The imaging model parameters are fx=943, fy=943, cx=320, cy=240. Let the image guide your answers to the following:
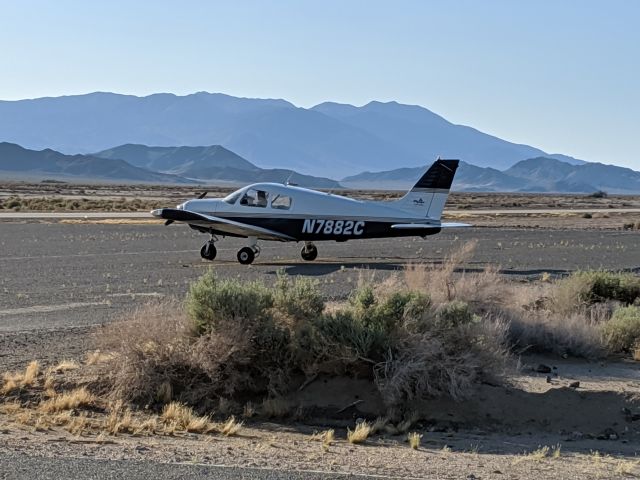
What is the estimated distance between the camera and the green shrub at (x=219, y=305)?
10.7 meters

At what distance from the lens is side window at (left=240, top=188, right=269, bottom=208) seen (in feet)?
82.2

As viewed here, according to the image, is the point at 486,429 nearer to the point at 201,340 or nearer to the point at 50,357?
the point at 201,340

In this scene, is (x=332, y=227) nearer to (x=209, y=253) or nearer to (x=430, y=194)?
(x=430, y=194)

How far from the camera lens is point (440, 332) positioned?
1066cm

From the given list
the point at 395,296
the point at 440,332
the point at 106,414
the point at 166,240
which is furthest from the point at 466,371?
the point at 166,240

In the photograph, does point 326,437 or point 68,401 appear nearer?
point 326,437

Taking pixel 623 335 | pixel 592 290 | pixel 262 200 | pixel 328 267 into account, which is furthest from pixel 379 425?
pixel 262 200

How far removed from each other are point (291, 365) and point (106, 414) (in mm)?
2190

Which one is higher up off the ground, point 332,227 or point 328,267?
point 332,227

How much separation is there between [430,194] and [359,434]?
17192 millimetres

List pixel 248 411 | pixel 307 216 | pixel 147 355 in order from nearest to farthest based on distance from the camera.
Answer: pixel 248 411 < pixel 147 355 < pixel 307 216

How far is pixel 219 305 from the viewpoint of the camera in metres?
10.7

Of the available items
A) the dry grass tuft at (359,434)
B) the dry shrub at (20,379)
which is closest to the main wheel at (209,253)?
the dry shrub at (20,379)

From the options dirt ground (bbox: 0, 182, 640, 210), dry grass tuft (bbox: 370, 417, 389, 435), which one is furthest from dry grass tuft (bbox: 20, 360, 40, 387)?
dirt ground (bbox: 0, 182, 640, 210)
